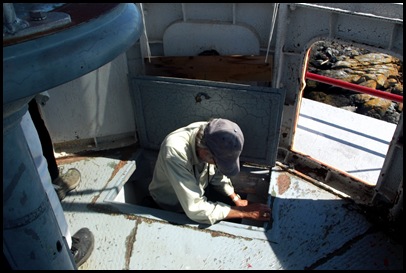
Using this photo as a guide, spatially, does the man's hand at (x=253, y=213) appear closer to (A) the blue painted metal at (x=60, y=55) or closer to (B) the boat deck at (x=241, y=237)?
(B) the boat deck at (x=241, y=237)

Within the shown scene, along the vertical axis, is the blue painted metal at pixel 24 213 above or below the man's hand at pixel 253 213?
above

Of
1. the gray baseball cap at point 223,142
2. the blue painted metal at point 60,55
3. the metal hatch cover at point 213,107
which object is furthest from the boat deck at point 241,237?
the blue painted metal at point 60,55

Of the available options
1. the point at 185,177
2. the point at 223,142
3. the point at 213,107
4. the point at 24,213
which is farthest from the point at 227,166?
the point at 24,213

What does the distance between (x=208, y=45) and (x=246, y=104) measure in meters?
0.83

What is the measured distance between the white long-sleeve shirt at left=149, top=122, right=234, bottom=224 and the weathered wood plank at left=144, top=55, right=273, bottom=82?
2.40 feet

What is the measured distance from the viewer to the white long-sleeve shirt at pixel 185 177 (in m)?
3.26

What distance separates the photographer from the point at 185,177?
327 centimetres

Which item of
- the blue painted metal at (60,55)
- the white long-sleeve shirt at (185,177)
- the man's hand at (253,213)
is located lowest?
the man's hand at (253,213)

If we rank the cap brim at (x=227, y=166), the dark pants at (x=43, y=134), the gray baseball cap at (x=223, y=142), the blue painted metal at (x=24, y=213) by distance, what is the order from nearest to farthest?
the blue painted metal at (x=24, y=213)
the gray baseball cap at (x=223, y=142)
the cap brim at (x=227, y=166)
the dark pants at (x=43, y=134)

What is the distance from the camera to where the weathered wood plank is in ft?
12.9

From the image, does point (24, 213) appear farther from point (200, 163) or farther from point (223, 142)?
point (200, 163)

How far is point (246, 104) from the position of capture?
3846 millimetres

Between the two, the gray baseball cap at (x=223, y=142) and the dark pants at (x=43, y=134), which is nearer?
the gray baseball cap at (x=223, y=142)

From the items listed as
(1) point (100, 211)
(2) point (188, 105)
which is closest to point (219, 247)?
(1) point (100, 211)
